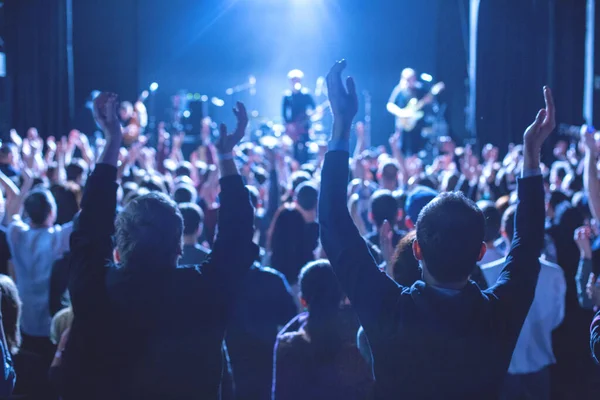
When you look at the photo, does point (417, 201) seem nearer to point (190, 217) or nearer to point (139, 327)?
point (190, 217)

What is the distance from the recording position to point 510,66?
451 inches

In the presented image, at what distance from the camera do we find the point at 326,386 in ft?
7.88

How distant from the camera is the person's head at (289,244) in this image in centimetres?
355

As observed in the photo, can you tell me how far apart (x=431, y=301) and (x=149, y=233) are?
723 millimetres

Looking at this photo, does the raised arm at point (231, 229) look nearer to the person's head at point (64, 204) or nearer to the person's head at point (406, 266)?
the person's head at point (406, 266)

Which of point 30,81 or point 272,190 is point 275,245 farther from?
point 30,81

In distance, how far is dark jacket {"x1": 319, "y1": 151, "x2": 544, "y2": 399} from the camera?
1546 millimetres

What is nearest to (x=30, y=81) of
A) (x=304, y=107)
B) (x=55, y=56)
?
(x=55, y=56)

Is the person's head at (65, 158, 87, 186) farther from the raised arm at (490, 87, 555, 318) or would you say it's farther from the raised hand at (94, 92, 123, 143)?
the raised arm at (490, 87, 555, 318)

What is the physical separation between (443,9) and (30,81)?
8.33 metres

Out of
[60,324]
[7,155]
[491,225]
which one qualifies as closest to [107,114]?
[60,324]

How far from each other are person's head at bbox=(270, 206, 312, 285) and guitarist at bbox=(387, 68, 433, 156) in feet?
28.8

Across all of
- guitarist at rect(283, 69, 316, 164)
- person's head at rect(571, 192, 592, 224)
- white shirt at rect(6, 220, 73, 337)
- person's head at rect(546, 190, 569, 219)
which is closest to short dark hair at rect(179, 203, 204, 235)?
white shirt at rect(6, 220, 73, 337)

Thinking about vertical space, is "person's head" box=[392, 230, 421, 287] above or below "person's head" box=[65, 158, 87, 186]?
below
